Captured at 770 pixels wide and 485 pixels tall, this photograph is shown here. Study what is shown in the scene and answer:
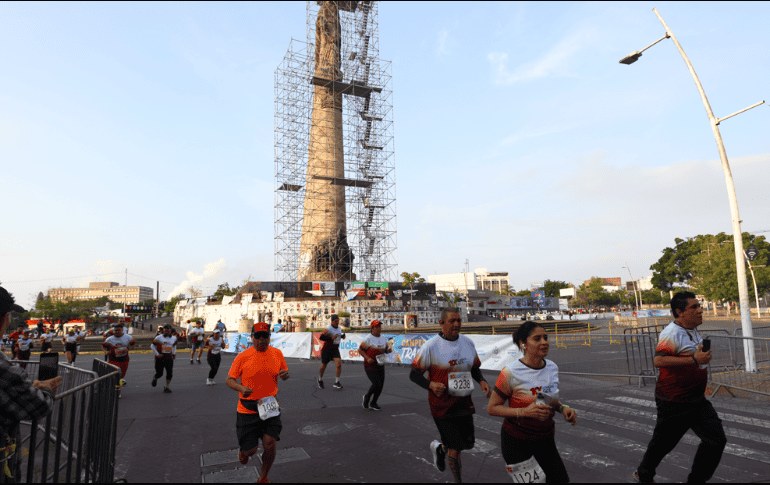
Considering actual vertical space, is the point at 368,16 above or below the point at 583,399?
above

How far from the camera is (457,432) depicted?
14.4 ft

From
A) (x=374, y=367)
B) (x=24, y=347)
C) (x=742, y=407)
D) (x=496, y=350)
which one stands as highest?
(x=24, y=347)

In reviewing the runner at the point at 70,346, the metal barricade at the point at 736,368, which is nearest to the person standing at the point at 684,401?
the metal barricade at the point at 736,368

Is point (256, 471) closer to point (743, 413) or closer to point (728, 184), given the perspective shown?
point (743, 413)

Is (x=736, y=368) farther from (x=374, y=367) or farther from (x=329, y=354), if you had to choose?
(x=329, y=354)

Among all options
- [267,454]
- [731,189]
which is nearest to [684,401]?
[267,454]

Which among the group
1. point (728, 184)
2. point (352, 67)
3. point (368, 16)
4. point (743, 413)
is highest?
point (368, 16)

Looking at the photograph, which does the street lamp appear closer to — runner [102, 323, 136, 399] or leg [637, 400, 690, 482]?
leg [637, 400, 690, 482]

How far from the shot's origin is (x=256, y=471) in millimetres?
5270

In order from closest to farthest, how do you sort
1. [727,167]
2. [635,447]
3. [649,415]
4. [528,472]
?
[528,472], [635,447], [649,415], [727,167]

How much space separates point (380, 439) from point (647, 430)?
3992 mm

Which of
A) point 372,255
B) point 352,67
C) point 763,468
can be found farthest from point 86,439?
point 352,67

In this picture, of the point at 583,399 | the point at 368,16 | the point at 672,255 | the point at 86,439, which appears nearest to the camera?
the point at 86,439

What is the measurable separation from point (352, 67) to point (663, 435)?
57.7m
